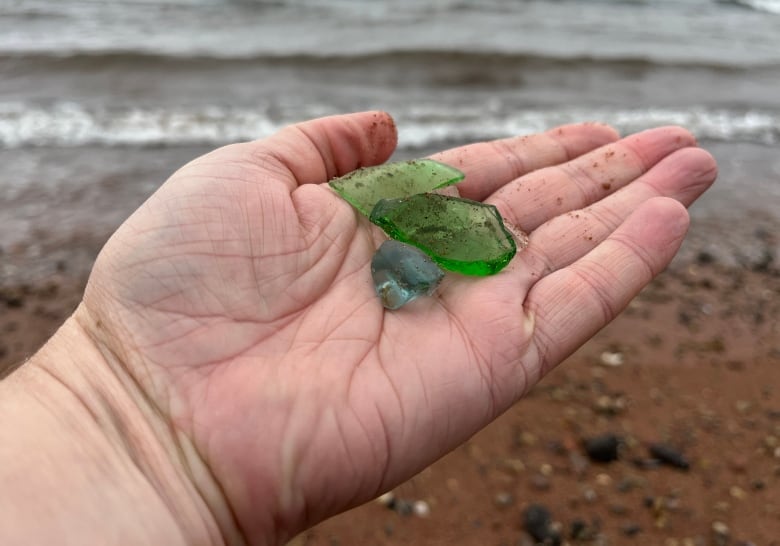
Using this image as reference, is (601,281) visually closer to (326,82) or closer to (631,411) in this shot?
(631,411)

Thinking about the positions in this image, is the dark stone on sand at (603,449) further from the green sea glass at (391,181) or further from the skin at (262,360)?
the green sea glass at (391,181)

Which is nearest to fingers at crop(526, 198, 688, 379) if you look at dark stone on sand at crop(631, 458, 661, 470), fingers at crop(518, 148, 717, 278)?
fingers at crop(518, 148, 717, 278)

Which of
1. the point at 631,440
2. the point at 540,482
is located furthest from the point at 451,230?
the point at 631,440

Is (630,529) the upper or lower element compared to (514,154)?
lower

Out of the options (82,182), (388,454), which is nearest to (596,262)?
(388,454)

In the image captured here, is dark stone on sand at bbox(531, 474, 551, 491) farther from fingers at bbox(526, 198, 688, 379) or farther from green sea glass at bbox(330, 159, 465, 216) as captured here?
green sea glass at bbox(330, 159, 465, 216)

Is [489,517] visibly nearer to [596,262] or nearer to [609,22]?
[596,262]
